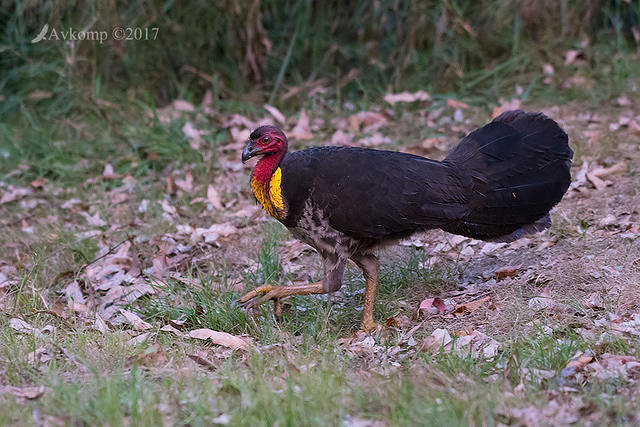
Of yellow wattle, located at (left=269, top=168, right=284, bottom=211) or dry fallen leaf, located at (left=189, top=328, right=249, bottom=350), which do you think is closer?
dry fallen leaf, located at (left=189, top=328, right=249, bottom=350)

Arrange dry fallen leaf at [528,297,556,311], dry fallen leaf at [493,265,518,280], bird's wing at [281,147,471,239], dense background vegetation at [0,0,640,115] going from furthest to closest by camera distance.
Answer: dense background vegetation at [0,0,640,115]
dry fallen leaf at [493,265,518,280]
bird's wing at [281,147,471,239]
dry fallen leaf at [528,297,556,311]

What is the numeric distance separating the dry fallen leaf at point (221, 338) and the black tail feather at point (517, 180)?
1.39 metres

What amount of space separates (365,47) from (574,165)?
10.7ft

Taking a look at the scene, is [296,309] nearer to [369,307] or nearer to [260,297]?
[260,297]

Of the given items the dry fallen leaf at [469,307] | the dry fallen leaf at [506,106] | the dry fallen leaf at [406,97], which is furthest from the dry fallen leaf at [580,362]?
the dry fallen leaf at [406,97]

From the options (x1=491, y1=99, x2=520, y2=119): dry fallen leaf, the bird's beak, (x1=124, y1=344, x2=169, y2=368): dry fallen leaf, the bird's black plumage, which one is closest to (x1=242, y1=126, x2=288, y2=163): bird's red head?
the bird's beak

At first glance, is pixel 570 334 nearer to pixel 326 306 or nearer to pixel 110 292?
pixel 326 306

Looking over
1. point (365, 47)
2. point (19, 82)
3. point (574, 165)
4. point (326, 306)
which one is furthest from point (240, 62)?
point (326, 306)

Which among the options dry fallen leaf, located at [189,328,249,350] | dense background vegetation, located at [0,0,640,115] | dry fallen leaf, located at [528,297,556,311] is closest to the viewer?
dry fallen leaf, located at [189,328,249,350]

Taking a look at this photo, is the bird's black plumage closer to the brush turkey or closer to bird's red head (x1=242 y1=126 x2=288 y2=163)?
the brush turkey

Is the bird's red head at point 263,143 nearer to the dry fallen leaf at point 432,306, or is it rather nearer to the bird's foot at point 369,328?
the bird's foot at point 369,328

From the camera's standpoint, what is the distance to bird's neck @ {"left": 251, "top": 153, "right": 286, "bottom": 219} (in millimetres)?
4285

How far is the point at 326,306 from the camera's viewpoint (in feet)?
15.5

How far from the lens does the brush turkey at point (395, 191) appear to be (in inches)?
168
